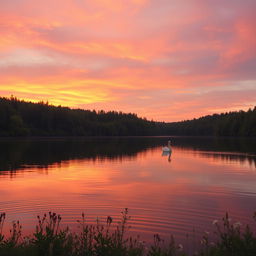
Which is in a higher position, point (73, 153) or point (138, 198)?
point (73, 153)

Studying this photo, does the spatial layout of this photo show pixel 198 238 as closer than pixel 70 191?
Yes

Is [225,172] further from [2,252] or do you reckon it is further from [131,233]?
[2,252]

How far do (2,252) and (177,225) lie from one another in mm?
9324

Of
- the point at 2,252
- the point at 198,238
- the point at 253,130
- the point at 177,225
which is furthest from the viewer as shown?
the point at 253,130

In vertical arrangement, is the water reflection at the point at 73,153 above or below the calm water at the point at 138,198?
above

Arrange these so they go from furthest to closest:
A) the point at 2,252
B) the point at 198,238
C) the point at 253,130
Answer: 1. the point at 253,130
2. the point at 198,238
3. the point at 2,252

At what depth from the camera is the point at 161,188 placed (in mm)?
27750

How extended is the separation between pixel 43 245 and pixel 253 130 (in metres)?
194

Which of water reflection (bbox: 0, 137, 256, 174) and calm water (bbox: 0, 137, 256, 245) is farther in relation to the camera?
water reflection (bbox: 0, 137, 256, 174)

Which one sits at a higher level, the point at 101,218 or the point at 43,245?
A: the point at 43,245

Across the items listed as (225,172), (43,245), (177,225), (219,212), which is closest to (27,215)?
(177,225)

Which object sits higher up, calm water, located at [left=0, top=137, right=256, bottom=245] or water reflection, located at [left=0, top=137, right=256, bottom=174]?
water reflection, located at [left=0, top=137, right=256, bottom=174]

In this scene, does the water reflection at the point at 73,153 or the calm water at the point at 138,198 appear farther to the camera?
the water reflection at the point at 73,153

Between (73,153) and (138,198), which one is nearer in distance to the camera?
(138,198)
